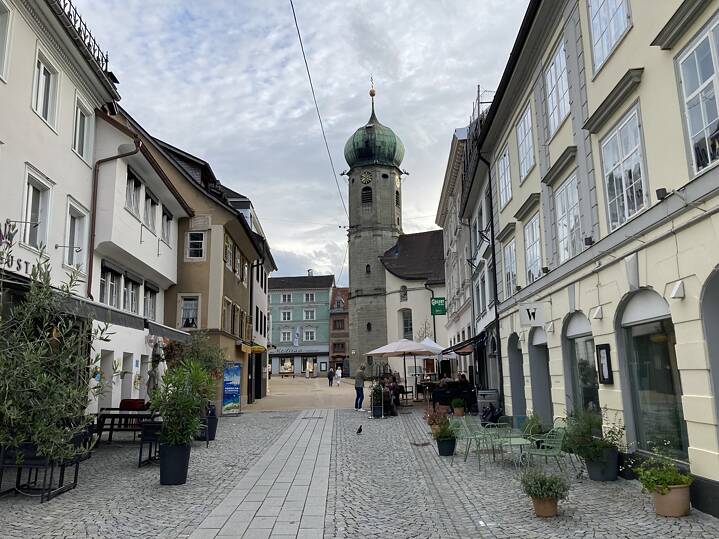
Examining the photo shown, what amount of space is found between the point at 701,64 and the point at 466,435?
7.22 meters

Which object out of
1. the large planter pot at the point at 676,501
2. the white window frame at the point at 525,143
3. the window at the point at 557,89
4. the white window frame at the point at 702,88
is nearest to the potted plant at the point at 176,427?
the large planter pot at the point at 676,501

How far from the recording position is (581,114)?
11.1m

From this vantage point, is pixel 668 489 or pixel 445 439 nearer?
pixel 668 489

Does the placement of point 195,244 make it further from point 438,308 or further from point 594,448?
point 594,448

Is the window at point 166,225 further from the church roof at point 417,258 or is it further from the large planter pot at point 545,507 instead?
the church roof at point 417,258

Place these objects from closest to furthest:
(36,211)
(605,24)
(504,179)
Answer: (605,24), (36,211), (504,179)

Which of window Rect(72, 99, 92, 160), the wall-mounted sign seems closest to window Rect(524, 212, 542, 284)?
the wall-mounted sign

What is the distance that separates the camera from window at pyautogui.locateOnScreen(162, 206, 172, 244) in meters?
23.6

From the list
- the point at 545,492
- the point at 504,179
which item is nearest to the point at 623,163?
the point at 545,492

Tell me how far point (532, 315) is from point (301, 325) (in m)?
78.1

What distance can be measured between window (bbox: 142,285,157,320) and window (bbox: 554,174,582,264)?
15.4m

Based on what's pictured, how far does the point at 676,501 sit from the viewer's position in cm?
692

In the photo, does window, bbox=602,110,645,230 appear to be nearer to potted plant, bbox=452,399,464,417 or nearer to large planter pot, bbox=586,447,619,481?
large planter pot, bbox=586,447,619,481

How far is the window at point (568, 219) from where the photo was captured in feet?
38.6
